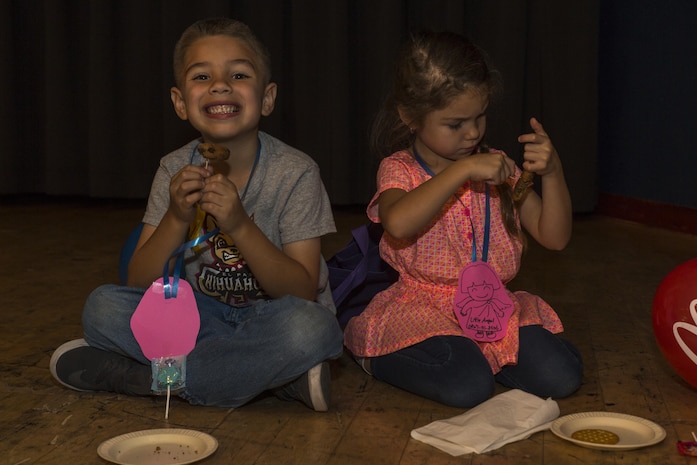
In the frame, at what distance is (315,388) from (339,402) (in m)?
0.09

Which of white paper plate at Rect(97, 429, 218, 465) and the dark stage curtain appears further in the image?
the dark stage curtain

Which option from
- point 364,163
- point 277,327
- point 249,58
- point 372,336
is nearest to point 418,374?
point 372,336

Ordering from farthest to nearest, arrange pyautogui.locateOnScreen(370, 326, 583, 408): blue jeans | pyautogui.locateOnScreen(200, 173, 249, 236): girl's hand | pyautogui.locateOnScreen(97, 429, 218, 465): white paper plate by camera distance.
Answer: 1. pyautogui.locateOnScreen(370, 326, 583, 408): blue jeans
2. pyautogui.locateOnScreen(200, 173, 249, 236): girl's hand
3. pyautogui.locateOnScreen(97, 429, 218, 465): white paper plate

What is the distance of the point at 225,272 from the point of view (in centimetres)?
160

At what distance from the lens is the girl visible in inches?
60.2

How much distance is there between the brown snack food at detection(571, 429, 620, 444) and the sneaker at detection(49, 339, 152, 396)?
650mm

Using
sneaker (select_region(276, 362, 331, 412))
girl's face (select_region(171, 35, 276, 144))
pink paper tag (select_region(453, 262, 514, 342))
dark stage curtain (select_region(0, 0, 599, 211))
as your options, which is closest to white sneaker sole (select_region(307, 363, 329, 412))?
sneaker (select_region(276, 362, 331, 412))

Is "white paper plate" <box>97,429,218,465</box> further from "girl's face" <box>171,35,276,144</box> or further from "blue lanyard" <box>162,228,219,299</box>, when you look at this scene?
"girl's face" <box>171,35,276,144</box>

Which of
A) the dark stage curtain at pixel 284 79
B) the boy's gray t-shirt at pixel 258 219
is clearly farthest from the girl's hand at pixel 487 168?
the dark stage curtain at pixel 284 79

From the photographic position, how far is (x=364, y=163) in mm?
3510

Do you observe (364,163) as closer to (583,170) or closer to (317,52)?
(317,52)

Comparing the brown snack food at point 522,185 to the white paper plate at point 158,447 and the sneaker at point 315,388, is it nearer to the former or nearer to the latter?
the sneaker at point 315,388

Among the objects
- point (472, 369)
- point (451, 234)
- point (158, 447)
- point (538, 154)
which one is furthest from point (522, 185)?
point (158, 447)

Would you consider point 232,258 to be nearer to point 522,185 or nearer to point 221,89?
point 221,89
